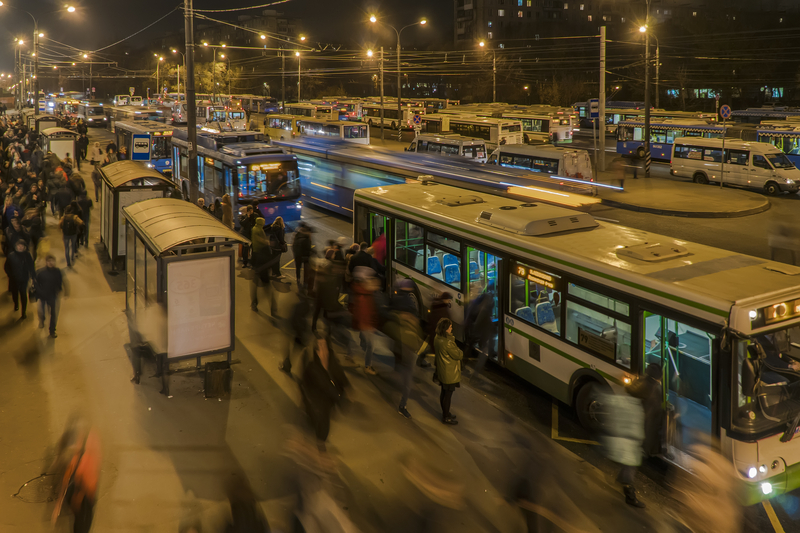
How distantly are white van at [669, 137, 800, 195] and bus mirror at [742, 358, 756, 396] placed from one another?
25302 mm

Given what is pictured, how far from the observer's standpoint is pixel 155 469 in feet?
24.6

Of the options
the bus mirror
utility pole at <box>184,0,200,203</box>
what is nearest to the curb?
utility pole at <box>184,0,200,203</box>

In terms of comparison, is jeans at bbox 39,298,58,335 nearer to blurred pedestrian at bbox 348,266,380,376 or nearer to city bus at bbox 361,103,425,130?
blurred pedestrian at bbox 348,266,380,376

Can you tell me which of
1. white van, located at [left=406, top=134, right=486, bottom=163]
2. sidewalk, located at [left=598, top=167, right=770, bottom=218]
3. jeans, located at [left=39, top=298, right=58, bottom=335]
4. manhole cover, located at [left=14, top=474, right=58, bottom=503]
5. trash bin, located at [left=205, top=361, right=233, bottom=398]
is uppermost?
white van, located at [left=406, top=134, right=486, bottom=163]

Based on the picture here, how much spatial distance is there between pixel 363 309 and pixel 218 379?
7.42 ft

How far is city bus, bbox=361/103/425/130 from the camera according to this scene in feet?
199

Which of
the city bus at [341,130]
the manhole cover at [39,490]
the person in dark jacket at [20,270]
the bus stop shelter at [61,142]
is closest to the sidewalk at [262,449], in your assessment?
the manhole cover at [39,490]

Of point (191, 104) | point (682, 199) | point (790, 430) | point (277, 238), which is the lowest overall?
point (790, 430)

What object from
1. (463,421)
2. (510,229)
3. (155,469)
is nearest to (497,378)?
(463,421)

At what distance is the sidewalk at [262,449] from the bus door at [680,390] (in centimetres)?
68

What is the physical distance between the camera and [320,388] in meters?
7.40

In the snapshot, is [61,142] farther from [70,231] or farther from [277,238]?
[277,238]

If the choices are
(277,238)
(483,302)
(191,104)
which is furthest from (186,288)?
(191,104)

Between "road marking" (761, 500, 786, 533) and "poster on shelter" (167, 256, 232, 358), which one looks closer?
"road marking" (761, 500, 786, 533)
